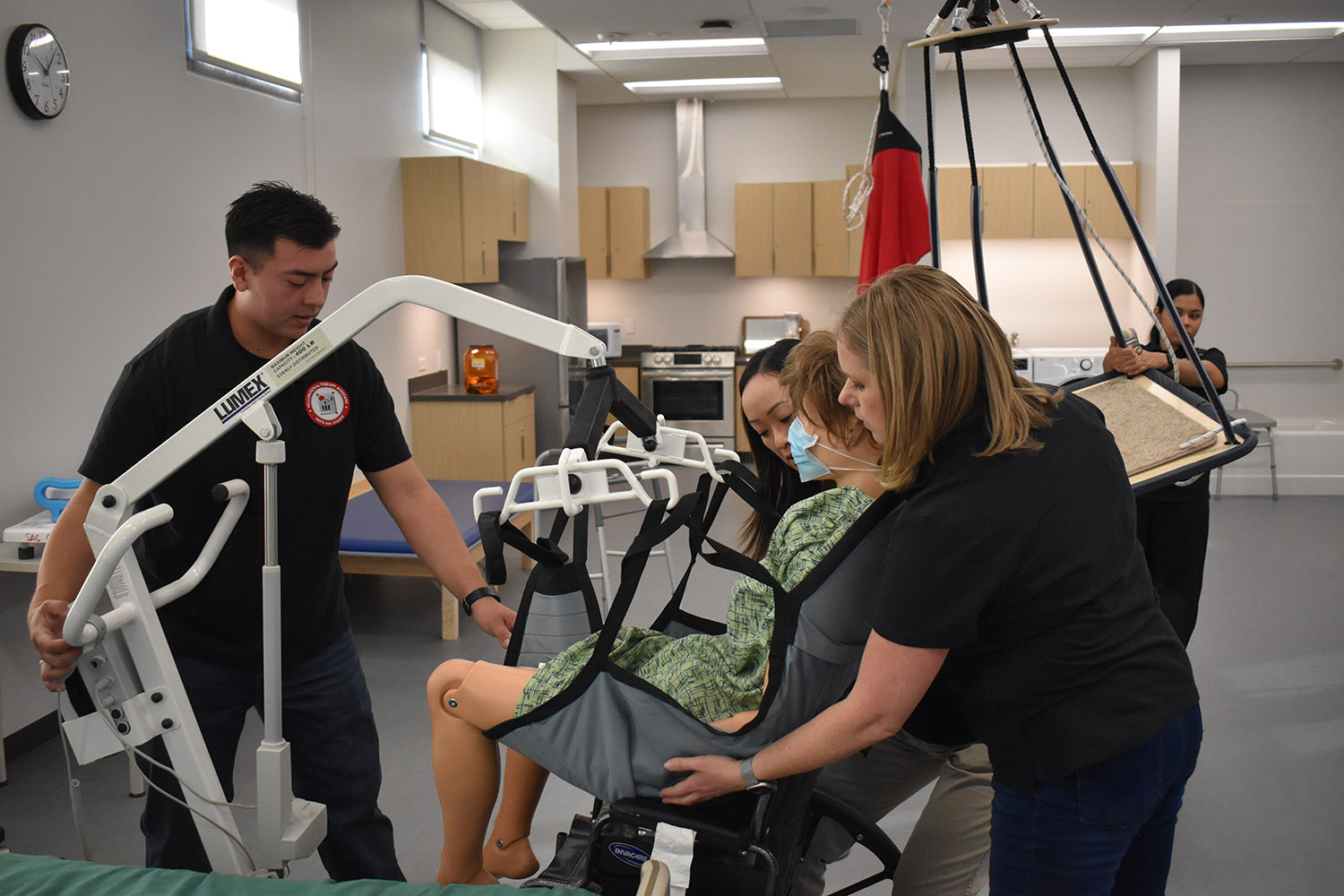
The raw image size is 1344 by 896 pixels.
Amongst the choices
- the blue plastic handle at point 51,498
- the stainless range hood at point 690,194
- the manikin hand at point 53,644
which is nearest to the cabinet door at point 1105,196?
the stainless range hood at point 690,194

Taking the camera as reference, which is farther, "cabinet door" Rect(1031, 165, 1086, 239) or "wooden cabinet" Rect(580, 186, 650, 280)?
"wooden cabinet" Rect(580, 186, 650, 280)

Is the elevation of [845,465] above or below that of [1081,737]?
above

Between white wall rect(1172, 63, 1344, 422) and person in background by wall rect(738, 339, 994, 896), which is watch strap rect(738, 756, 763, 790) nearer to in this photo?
person in background by wall rect(738, 339, 994, 896)

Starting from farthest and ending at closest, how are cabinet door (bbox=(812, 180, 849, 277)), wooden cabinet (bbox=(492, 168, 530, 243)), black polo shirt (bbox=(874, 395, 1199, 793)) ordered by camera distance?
cabinet door (bbox=(812, 180, 849, 277))
wooden cabinet (bbox=(492, 168, 530, 243))
black polo shirt (bbox=(874, 395, 1199, 793))

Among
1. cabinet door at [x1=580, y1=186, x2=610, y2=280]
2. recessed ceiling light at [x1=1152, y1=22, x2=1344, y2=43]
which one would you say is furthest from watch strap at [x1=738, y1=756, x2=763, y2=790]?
cabinet door at [x1=580, y1=186, x2=610, y2=280]

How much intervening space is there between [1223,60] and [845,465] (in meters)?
7.52

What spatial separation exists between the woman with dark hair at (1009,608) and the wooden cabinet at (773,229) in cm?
749

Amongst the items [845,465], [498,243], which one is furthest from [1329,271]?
[845,465]

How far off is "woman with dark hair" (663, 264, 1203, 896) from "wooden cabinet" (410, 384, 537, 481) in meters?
5.23

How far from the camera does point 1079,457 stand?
1.40 metres

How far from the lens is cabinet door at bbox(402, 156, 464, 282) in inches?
255

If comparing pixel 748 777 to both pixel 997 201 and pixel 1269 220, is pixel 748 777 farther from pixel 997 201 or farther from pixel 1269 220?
pixel 1269 220

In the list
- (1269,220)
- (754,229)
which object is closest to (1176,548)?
(1269,220)

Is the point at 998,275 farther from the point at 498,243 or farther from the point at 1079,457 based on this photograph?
the point at 1079,457
